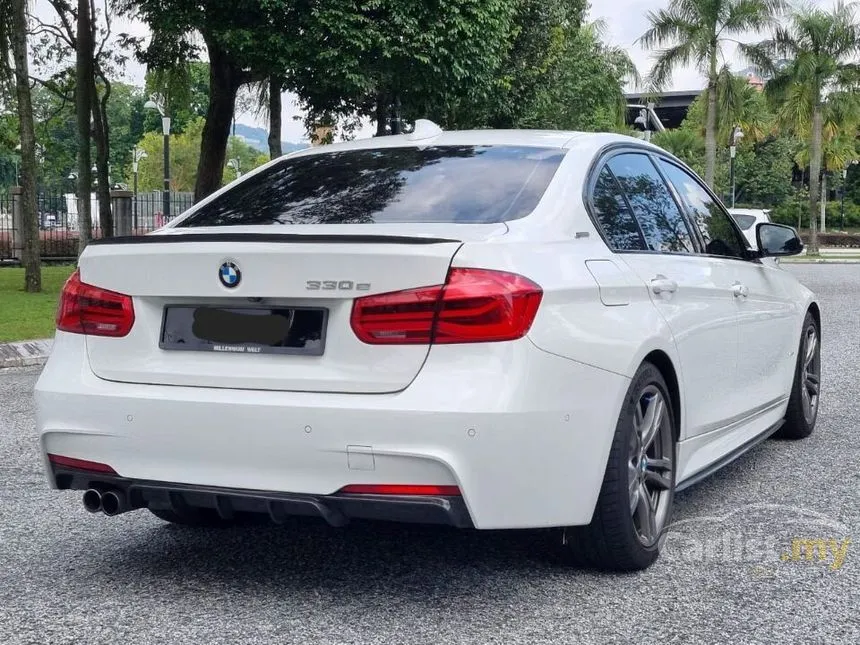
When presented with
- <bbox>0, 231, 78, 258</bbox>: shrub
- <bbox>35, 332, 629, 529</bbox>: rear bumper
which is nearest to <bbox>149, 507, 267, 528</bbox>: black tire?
<bbox>35, 332, 629, 529</bbox>: rear bumper

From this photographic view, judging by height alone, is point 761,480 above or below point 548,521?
below

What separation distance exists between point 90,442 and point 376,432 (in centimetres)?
100

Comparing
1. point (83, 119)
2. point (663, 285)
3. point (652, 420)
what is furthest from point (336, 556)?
point (83, 119)

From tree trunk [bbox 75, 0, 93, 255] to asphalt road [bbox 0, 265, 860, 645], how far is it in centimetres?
1551

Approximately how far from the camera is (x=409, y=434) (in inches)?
139

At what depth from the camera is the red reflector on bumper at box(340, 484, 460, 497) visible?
3557mm

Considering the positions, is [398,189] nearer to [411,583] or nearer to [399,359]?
Answer: [399,359]

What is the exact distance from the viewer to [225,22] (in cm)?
2114

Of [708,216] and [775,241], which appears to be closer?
[708,216]

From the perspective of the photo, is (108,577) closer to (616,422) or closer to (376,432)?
(376,432)

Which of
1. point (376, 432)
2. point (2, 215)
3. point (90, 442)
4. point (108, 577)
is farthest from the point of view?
point (2, 215)

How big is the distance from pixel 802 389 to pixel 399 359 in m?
3.92

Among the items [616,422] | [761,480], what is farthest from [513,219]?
[761,480]

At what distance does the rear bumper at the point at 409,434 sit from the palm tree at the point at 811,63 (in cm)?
4539
